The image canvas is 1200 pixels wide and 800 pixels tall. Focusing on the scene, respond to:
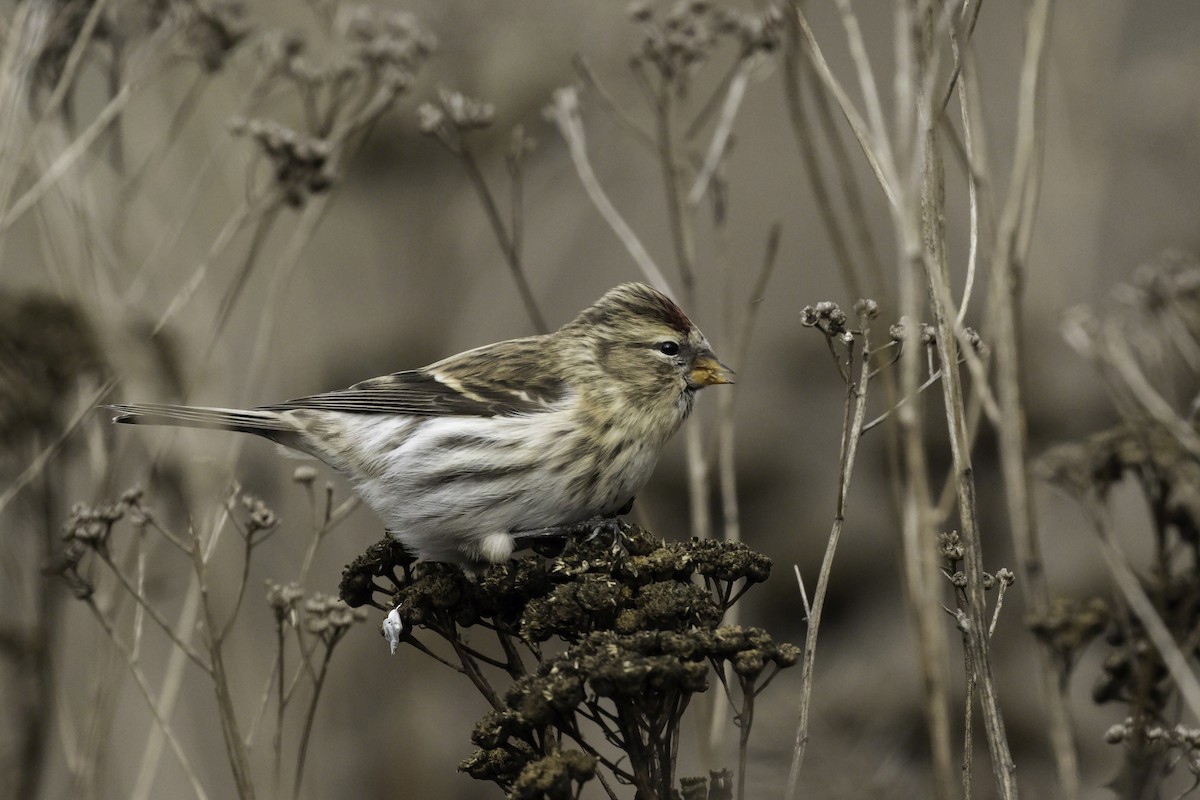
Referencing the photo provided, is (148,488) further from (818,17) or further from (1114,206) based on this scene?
(1114,206)

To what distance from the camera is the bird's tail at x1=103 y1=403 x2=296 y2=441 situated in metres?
3.55

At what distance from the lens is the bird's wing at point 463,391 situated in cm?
395

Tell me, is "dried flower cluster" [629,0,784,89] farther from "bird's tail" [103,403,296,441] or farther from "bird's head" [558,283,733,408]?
"bird's tail" [103,403,296,441]

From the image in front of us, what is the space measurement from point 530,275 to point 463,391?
2.68 m

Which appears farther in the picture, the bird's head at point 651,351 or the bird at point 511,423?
the bird's head at point 651,351

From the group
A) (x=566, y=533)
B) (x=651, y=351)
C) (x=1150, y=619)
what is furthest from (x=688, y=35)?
(x=1150, y=619)

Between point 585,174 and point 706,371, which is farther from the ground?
point 585,174

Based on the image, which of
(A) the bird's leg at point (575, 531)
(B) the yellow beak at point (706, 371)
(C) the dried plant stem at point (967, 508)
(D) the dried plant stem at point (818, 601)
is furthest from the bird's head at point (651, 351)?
(C) the dried plant stem at point (967, 508)

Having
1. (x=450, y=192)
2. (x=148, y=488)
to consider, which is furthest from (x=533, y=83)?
(x=148, y=488)

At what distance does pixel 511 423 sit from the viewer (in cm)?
390

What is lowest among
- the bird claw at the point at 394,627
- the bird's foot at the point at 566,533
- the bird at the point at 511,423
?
the bird claw at the point at 394,627

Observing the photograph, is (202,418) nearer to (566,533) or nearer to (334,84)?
(566,533)

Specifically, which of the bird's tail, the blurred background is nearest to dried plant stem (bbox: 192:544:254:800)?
the bird's tail

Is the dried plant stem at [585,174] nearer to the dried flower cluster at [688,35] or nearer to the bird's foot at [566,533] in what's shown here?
the dried flower cluster at [688,35]
